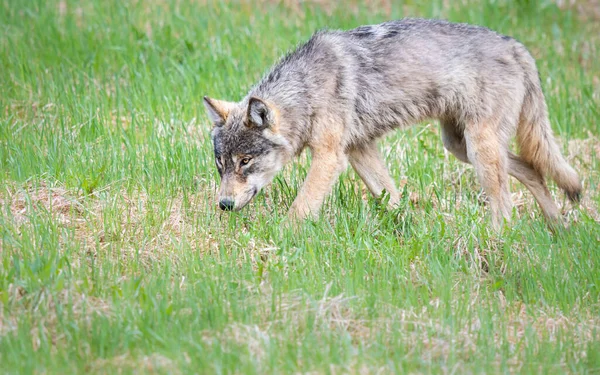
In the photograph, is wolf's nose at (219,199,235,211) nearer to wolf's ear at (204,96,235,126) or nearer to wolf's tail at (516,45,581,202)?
wolf's ear at (204,96,235,126)

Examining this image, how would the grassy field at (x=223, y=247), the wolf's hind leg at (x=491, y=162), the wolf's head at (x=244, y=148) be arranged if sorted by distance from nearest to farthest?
the grassy field at (x=223, y=247) < the wolf's head at (x=244, y=148) < the wolf's hind leg at (x=491, y=162)

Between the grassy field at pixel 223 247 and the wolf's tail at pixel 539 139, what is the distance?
347 mm

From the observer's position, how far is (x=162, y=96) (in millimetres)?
9070

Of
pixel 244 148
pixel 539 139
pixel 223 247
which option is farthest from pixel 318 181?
pixel 539 139

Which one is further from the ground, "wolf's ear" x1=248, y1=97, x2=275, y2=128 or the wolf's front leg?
"wolf's ear" x1=248, y1=97, x2=275, y2=128

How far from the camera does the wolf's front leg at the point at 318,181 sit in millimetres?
6801

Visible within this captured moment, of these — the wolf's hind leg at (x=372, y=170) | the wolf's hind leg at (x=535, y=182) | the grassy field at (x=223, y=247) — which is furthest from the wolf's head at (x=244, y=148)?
the wolf's hind leg at (x=535, y=182)

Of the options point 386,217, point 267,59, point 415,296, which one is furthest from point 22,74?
point 415,296

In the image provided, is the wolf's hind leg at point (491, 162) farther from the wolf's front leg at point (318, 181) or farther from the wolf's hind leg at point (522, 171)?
the wolf's front leg at point (318, 181)

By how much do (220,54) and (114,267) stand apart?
4.96 m

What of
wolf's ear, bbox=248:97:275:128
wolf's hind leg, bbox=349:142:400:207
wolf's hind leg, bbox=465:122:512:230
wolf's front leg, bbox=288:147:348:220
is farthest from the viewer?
wolf's hind leg, bbox=349:142:400:207

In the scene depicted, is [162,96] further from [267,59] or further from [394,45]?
[394,45]

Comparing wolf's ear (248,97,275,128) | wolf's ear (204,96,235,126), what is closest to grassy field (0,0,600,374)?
wolf's ear (204,96,235,126)

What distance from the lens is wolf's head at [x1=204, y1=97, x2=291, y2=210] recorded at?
6.63 m
